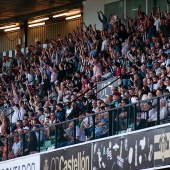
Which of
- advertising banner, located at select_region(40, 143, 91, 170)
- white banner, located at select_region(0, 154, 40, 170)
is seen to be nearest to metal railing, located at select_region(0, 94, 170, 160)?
advertising banner, located at select_region(40, 143, 91, 170)

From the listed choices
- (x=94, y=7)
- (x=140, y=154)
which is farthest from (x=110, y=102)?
(x=94, y=7)

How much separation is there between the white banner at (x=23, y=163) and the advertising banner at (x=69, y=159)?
0.28 metres

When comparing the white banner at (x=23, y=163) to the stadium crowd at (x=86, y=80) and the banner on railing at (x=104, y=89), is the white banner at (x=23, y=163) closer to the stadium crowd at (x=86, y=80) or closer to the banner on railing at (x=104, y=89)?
the stadium crowd at (x=86, y=80)

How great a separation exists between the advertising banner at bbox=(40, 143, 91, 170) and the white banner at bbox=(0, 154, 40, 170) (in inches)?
11.0

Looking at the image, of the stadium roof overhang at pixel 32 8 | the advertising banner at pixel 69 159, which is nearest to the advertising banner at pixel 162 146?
the advertising banner at pixel 69 159

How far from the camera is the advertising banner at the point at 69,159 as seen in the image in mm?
22688

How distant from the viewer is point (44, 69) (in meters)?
30.9

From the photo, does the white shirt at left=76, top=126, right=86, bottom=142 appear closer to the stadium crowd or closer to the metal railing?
the stadium crowd

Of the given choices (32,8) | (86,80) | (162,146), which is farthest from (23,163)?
(32,8)

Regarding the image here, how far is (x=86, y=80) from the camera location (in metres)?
27.5

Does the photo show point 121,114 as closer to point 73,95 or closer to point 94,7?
point 73,95

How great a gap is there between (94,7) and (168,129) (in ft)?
50.8

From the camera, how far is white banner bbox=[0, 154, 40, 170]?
2458cm

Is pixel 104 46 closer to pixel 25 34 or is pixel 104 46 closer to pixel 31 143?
pixel 31 143
